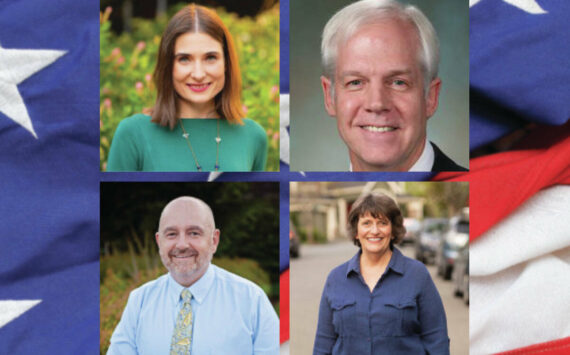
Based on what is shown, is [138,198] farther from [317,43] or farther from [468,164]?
[468,164]

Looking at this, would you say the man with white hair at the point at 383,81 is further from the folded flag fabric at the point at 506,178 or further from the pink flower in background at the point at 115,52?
the pink flower in background at the point at 115,52

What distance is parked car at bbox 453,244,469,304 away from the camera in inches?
116

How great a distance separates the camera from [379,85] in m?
2.88

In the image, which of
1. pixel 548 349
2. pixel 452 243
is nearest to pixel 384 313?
pixel 452 243

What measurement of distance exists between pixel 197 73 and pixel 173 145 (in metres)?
0.36

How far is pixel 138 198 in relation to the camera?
2.94 metres

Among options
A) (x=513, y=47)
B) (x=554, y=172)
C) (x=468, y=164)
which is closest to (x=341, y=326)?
(x=468, y=164)

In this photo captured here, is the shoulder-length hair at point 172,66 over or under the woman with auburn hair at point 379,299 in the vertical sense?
over

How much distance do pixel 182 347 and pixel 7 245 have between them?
3.19 ft

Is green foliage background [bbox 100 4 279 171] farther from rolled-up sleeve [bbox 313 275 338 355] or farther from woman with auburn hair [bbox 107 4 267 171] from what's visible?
rolled-up sleeve [bbox 313 275 338 355]

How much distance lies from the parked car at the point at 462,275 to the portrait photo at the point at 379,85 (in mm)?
429

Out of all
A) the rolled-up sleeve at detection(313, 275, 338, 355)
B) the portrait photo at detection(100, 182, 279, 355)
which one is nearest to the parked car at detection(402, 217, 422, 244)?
the rolled-up sleeve at detection(313, 275, 338, 355)

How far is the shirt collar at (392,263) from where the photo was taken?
116 inches

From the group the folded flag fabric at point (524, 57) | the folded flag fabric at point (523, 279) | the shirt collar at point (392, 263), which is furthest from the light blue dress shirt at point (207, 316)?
the folded flag fabric at point (524, 57)
